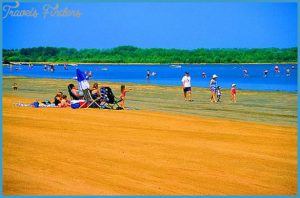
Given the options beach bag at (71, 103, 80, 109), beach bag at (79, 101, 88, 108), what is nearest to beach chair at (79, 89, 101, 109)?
beach bag at (79, 101, 88, 108)

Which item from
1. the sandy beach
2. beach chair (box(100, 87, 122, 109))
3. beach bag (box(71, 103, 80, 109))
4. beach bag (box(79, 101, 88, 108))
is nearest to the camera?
the sandy beach

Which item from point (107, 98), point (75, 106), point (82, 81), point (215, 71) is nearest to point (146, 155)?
point (75, 106)

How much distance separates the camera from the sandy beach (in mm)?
9578

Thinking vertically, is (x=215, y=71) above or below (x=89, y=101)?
above

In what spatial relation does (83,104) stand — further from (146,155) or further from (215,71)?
(215,71)

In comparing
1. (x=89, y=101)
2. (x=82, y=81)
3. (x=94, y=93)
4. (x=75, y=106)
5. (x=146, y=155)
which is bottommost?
(x=146, y=155)

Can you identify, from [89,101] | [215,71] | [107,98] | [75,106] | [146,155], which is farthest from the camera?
[215,71]

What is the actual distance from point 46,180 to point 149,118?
6.83 metres

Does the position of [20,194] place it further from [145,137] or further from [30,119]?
[30,119]

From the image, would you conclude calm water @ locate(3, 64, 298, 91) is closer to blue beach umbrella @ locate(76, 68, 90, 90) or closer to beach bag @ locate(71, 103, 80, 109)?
blue beach umbrella @ locate(76, 68, 90, 90)

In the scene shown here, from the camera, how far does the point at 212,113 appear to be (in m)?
18.1

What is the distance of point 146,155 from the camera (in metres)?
11.2

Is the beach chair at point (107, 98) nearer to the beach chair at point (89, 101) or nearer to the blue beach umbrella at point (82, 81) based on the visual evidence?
the beach chair at point (89, 101)

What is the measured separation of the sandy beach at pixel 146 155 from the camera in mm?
9578
